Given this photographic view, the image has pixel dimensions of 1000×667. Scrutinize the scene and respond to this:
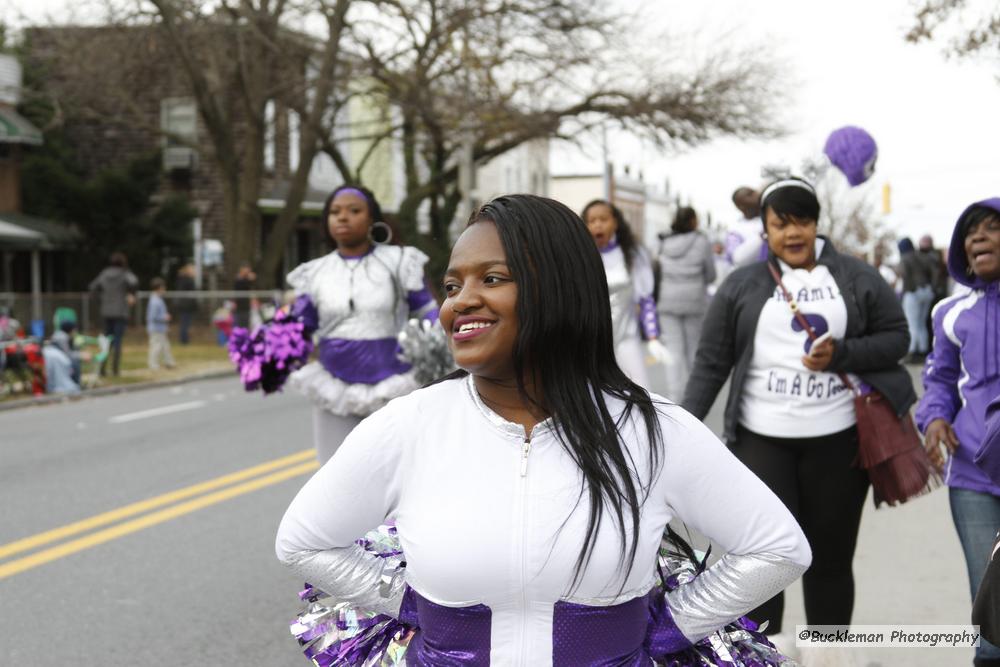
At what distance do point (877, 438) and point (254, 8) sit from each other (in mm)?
22555

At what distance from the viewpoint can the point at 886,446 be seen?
4387 millimetres

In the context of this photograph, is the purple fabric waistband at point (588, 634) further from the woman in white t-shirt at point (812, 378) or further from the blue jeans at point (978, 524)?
the woman in white t-shirt at point (812, 378)

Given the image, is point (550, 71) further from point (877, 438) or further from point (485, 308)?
point (485, 308)

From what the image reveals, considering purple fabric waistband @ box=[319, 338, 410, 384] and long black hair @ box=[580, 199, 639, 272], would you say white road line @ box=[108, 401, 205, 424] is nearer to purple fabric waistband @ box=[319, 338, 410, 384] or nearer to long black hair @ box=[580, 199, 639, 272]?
long black hair @ box=[580, 199, 639, 272]

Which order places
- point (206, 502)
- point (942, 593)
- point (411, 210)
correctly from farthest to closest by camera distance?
point (411, 210) < point (206, 502) < point (942, 593)

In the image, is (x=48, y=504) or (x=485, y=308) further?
(x=48, y=504)

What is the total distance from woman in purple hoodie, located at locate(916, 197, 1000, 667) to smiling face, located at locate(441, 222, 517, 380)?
7.41 ft

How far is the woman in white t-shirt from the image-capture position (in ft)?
14.6

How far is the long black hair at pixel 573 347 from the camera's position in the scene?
7.39 ft

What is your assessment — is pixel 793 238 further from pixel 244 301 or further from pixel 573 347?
pixel 244 301

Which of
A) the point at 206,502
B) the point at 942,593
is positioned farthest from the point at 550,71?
the point at 942,593

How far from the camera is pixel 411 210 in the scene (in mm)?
33406

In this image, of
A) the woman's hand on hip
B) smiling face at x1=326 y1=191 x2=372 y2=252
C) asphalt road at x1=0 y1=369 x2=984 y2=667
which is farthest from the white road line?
the woman's hand on hip

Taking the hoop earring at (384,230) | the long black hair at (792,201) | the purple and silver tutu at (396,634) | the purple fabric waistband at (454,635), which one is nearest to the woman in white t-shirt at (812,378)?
the long black hair at (792,201)
